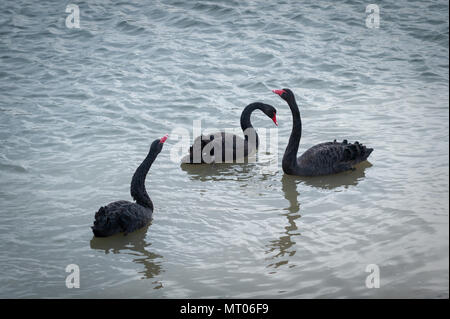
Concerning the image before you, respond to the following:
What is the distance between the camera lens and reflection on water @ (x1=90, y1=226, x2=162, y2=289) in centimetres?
517

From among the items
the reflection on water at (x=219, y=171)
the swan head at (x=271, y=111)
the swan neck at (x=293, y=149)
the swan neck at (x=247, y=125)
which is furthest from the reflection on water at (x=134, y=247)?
the swan head at (x=271, y=111)

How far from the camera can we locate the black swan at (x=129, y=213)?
548cm

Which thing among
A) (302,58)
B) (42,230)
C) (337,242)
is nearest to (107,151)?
→ (42,230)

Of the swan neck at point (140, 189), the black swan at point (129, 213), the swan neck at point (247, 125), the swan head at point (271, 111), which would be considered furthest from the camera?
the swan head at point (271, 111)

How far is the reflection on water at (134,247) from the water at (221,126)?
0.07ft

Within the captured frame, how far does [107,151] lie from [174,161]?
3.26 feet

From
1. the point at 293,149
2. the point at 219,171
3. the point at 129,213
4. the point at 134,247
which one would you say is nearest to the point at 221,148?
the point at 219,171

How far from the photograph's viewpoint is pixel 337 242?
529 cm

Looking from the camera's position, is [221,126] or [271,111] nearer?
[271,111]

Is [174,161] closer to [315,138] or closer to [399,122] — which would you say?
[315,138]

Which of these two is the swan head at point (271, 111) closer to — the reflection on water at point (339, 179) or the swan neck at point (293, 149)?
the swan neck at point (293, 149)

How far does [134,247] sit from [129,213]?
13.6 inches

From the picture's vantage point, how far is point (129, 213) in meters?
5.62

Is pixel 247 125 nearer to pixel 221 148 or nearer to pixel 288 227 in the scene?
pixel 221 148
